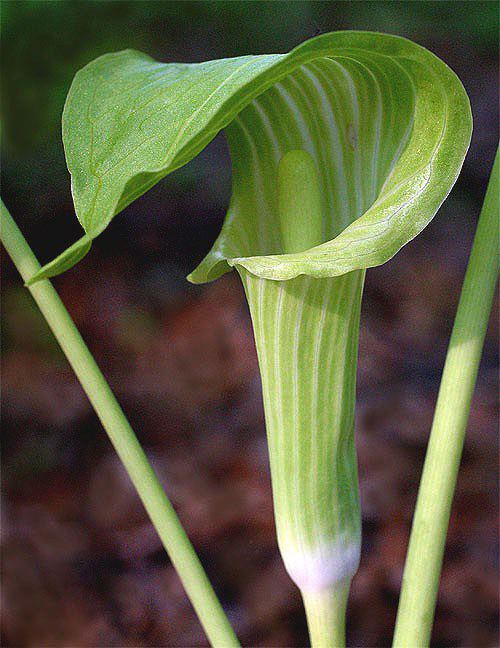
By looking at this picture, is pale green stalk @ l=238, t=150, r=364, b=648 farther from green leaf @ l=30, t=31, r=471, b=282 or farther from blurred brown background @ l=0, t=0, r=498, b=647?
blurred brown background @ l=0, t=0, r=498, b=647

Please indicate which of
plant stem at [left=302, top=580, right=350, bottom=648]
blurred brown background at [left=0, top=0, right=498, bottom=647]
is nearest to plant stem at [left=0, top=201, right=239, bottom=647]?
plant stem at [left=302, top=580, right=350, bottom=648]

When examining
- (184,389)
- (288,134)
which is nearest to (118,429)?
(288,134)

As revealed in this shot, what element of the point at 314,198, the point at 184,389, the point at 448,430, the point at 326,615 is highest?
the point at 314,198

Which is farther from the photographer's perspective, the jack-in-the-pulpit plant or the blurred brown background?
the blurred brown background

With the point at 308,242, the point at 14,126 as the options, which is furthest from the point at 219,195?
the point at 308,242

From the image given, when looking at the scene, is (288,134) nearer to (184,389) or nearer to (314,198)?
(314,198)

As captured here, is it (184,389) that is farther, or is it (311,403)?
(184,389)

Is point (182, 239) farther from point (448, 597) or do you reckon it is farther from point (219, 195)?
point (448, 597)

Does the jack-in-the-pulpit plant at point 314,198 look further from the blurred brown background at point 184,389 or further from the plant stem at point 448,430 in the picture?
the blurred brown background at point 184,389
